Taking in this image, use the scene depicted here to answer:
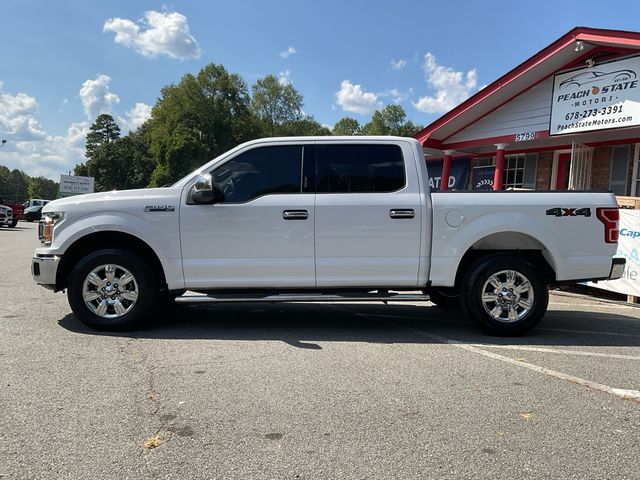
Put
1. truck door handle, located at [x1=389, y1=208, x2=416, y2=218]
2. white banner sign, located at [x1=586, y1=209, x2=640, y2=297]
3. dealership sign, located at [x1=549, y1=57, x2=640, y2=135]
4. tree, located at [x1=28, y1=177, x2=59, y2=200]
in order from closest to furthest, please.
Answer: truck door handle, located at [x1=389, y1=208, x2=416, y2=218], white banner sign, located at [x1=586, y1=209, x2=640, y2=297], dealership sign, located at [x1=549, y1=57, x2=640, y2=135], tree, located at [x1=28, y1=177, x2=59, y2=200]

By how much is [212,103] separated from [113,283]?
6331cm

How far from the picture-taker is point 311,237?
5562 mm

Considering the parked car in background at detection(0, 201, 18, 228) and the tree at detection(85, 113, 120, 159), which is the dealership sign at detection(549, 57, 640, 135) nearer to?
the parked car in background at detection(0, 201, 18, 228)

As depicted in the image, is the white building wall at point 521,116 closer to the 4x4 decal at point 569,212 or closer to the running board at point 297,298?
the 4x4 decal at point 569,212

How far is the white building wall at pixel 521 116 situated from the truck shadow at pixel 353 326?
660 centimetres

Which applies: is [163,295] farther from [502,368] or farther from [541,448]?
[541,448]

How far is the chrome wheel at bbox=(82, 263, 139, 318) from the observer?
18.2 feet

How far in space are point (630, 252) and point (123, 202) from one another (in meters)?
7.64

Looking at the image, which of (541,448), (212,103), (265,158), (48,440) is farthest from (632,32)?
(212,103)

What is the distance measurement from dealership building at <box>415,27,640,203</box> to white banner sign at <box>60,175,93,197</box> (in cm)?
3520

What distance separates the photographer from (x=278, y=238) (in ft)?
18.2

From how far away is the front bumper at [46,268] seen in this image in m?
5.52

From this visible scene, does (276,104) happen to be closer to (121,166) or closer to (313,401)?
(121,166)

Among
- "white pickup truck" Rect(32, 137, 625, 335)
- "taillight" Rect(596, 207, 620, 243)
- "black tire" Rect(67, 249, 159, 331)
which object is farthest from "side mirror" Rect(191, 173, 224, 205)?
"taillight" Rect(596, 207, 620, 243)
